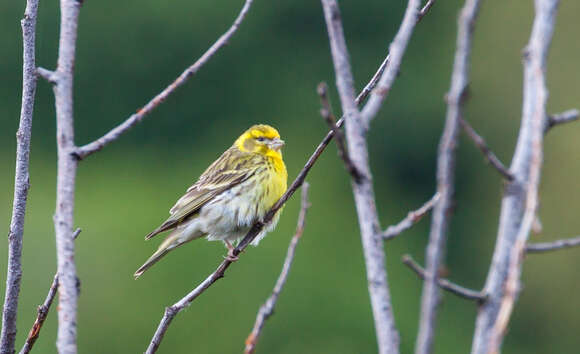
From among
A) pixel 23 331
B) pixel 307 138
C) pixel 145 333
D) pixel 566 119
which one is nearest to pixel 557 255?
pixel 307 138

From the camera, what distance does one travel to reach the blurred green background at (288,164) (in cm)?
2686

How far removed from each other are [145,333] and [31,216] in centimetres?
514

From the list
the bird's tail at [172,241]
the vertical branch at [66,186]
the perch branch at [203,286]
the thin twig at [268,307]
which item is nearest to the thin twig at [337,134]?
the thin twig at [268,307]

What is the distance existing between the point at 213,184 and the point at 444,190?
552cm

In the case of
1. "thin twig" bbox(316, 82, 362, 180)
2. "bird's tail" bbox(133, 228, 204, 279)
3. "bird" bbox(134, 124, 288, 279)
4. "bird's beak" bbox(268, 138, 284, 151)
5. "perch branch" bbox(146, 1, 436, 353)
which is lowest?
"bird's tail" bbox(133, 228, 204, 279)

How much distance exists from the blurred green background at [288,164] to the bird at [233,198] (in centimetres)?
1672

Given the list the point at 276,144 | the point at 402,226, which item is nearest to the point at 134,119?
the point at 402,226

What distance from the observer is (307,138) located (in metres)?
34.4

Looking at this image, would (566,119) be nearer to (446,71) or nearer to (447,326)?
(447,326)

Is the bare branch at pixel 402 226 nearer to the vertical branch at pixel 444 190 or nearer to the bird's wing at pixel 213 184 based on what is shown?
the vertical branch at pixel 444 190

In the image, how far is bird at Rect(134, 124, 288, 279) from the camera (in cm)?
→ 742

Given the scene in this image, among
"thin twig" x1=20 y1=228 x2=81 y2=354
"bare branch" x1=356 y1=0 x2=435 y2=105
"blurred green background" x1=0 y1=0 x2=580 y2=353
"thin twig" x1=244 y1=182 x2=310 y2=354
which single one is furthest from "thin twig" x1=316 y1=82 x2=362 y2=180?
"blurred green background" x1=0 y1=0 x2=580 y2=353

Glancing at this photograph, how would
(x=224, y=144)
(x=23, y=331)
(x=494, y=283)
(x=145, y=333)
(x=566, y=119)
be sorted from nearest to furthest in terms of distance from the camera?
(x=494, y=283) → (x=566, y=119) → (x=23, y=331) → (x=145, y=333) → (x=224, y=144)

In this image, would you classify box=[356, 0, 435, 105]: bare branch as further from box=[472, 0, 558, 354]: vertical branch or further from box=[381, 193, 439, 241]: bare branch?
box=[472, 0, 558, 354]: vertical branch
